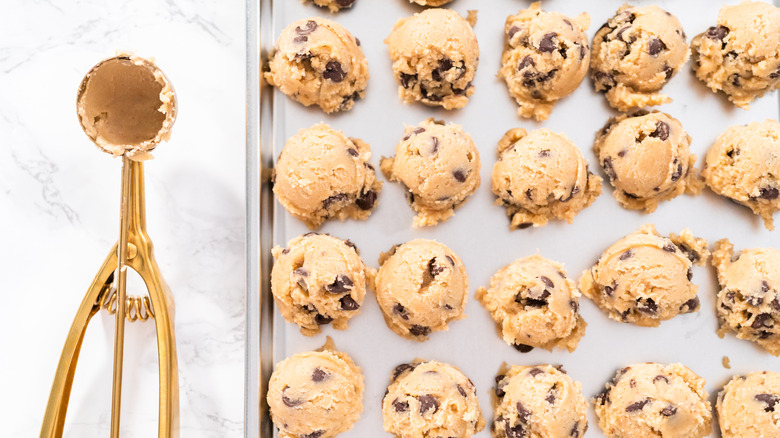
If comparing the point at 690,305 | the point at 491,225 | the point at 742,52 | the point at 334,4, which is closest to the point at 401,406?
the point at 491,225

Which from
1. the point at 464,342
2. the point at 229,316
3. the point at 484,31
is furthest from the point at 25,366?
the point at 484,31

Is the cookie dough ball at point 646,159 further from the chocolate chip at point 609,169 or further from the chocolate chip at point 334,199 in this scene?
the chocolate chip at point 334,199

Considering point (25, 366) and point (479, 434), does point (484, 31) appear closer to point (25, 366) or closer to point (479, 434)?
point (479, 434)

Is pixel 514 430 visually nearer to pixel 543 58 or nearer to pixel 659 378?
pixel 659 378

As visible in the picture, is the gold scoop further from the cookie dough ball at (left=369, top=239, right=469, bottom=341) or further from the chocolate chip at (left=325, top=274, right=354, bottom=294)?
the cookie dough ball at (left=369, top=239, right=469, bottom=341)

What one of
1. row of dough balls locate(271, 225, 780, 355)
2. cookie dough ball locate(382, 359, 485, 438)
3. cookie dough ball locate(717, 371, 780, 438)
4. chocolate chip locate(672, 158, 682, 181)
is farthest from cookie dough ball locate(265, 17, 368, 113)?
cookie dough ball locate(717, 371, 780, 438)
